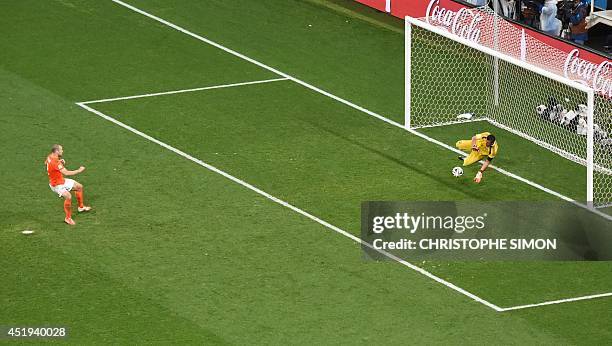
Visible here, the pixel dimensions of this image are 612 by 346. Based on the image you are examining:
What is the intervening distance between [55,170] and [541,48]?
374 inches

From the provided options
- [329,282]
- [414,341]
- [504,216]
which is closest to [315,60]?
[504,216]

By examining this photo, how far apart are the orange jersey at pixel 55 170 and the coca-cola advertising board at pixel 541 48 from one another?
28.0ft

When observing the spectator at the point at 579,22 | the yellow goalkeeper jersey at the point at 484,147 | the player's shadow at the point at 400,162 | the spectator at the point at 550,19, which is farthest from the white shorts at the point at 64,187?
→ the spectator at the point at 579,22

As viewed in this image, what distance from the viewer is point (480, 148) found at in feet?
84.9

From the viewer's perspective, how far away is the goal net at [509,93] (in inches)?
1040

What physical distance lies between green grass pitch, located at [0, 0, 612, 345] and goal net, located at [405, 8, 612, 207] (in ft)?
1.56

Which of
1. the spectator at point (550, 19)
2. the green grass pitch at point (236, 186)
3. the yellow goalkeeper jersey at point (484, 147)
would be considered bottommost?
the green grass pitch at point (236, 186)

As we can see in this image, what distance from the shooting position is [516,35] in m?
28.5

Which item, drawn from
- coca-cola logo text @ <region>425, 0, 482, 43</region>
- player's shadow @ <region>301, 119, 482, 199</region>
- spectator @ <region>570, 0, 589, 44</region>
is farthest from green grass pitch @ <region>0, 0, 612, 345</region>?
spectator @ <region>570, 0, 589, 44</region>

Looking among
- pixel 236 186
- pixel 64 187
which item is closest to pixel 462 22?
pixel 236 186

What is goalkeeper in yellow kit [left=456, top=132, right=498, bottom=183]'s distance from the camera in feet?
84.5

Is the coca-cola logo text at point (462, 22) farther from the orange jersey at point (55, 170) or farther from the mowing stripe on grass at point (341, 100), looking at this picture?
the orange jersey at point (55, 170)

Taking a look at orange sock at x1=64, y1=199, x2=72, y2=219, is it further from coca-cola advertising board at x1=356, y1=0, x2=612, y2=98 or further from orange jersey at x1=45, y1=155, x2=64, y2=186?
coca-cola advertising board at x1=356, y1=0, x2=612, y2=98

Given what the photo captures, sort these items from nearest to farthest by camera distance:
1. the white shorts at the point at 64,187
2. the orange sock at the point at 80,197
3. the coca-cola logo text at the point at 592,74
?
the white shorts at the point at 64,187, the orange sock at the point at 80,197, the coca-cola logo text at the point at 592,74
